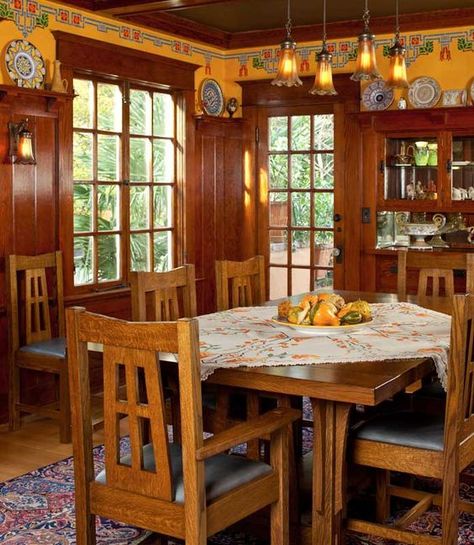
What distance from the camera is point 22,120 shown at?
189 inches

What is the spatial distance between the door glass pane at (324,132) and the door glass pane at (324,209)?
1.18ft

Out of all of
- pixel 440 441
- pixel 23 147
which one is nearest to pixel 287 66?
pixel 440 441

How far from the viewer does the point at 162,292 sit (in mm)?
3721

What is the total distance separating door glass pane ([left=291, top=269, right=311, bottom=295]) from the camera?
655 centimetres

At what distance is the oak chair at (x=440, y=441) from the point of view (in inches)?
104

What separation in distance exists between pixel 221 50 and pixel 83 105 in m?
1.61

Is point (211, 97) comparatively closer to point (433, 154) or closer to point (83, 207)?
point (83, 207)

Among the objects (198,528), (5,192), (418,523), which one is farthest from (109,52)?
(198,528)

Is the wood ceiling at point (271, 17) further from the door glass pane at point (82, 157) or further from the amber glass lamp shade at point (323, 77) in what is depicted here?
the amber glass lamp shade at point (323, 77)

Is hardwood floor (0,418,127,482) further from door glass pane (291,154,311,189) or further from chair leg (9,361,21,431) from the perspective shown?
door glass pane (291,154,311,189)

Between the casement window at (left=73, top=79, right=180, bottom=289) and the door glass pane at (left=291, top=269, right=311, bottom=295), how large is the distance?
3.21 feet

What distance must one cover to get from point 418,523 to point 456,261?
1.51 metres

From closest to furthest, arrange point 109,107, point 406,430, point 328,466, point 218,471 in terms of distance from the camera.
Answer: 1. point 218,471
2. point 328,466
3. point 406,430
4. point 109,107

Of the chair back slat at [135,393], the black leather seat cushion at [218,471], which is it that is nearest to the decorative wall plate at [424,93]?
the black leather seat cushion at [218,471]
